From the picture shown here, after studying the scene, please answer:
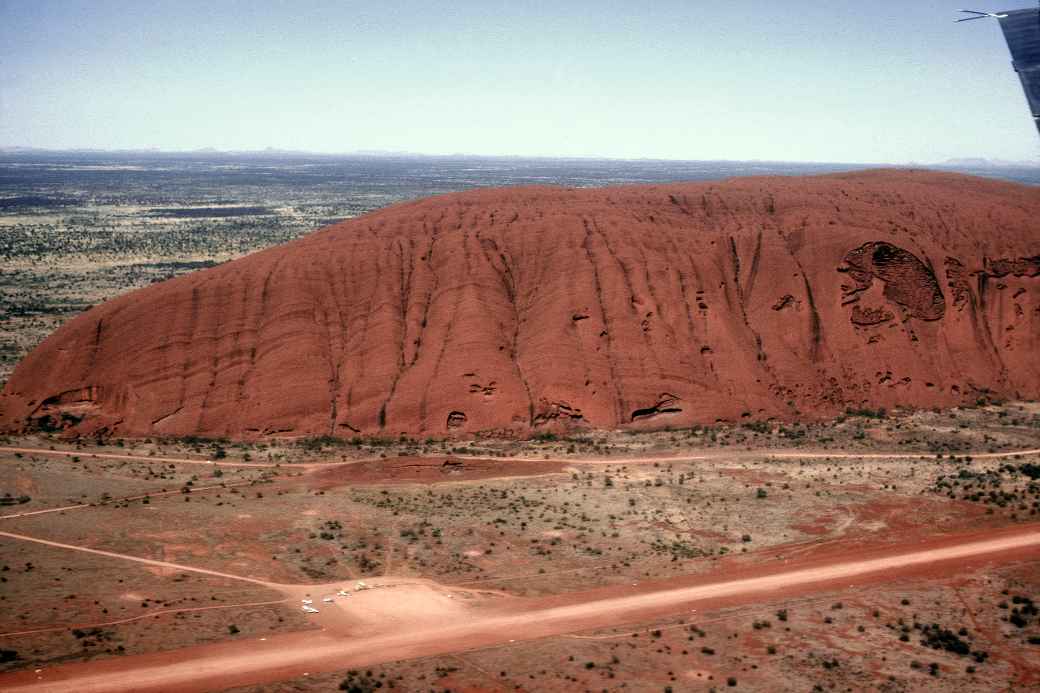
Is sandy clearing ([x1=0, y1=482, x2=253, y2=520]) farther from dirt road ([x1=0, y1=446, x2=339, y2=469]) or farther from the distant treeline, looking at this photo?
the distant treeline

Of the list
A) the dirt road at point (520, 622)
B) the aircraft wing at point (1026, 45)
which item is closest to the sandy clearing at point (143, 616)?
the dirt road at point (520, 622)

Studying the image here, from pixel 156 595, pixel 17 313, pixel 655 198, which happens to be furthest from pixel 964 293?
pixel 17 313

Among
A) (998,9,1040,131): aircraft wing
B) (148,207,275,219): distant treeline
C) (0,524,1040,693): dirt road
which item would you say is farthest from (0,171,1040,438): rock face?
(148,207,275,219): distant treeline

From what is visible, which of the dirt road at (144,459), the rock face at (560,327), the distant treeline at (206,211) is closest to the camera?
the dirt road at (144,459)

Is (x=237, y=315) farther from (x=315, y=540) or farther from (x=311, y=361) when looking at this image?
(x=315, y=540)

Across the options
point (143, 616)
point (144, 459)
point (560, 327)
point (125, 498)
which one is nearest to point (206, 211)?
point (560, 327)

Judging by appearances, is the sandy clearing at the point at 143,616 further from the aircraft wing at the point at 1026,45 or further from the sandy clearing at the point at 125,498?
the aircraft wing at the point at 1026,45
